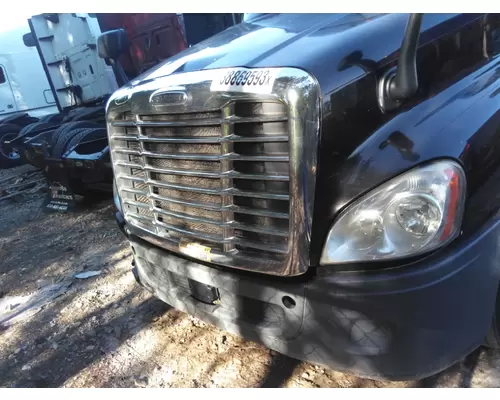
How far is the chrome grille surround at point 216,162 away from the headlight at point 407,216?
0.68 ft

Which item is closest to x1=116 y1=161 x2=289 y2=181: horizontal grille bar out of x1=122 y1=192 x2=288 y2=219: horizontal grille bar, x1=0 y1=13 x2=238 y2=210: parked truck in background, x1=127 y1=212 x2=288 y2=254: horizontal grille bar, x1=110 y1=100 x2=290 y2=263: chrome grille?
x1=110 y1=100 x2=290 y2=263: chrome grille

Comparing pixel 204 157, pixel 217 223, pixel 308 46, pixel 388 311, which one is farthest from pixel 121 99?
pixel 388 311

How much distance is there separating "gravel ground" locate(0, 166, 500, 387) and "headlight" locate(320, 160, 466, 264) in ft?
3.34

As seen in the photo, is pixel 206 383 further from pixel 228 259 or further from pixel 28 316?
pixel 28 316

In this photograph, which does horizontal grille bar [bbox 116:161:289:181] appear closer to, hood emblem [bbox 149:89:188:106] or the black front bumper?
hood emblem [bbox 149:89:188:106]


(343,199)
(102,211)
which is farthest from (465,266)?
(102,211)

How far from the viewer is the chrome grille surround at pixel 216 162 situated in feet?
5.62

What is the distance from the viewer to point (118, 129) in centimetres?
249

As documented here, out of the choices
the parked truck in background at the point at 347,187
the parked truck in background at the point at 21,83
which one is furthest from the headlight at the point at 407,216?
the parked truck in background at the point at 21,83

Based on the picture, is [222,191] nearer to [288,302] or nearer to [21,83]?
[288,302]

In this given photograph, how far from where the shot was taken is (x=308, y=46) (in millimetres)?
1968

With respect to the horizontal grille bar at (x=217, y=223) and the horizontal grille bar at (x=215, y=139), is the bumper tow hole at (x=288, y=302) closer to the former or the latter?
the horizontal grille bar at (x=217, y=223)

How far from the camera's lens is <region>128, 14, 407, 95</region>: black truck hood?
6.02 ft

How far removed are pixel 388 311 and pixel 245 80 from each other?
3.77 feet
